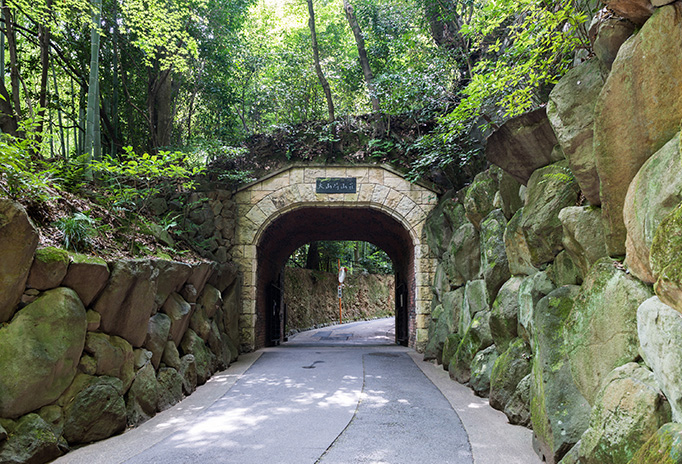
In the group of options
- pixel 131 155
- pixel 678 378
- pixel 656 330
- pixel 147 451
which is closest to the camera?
pixel 678 378

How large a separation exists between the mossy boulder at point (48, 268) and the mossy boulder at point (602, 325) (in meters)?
3.71

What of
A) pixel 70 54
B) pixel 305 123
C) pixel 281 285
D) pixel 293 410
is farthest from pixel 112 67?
pixel 293 410

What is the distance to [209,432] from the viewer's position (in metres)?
3.71

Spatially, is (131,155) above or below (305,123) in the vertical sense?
below

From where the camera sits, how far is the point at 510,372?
4230 mm

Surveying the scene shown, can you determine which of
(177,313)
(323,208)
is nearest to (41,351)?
(177,313)

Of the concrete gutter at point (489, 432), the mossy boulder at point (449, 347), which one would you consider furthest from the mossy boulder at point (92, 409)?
the mossy boulder at point (449, 347)

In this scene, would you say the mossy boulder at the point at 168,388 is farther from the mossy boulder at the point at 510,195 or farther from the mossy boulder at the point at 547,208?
the mossy boulder at the point at 510,195

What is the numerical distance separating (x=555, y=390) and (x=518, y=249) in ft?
5.60

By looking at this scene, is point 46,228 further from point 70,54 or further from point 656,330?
point 70,54

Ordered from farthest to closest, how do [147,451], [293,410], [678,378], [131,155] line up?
[131,155], [293,410], [147,451], [678,378]

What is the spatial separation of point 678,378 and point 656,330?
26 centimetres

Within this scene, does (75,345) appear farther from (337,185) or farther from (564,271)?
(337,185)

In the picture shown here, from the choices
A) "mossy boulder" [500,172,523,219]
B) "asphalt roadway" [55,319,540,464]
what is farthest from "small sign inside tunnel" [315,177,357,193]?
"mossy boulder" [500,172,523,219]
